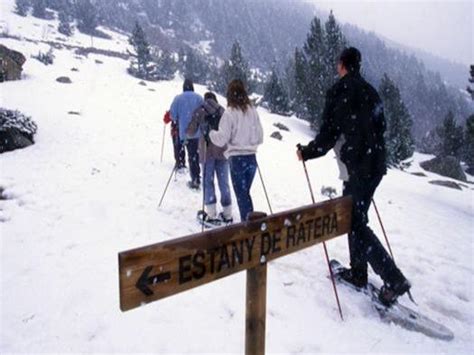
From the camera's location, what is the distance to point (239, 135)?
5.01 m

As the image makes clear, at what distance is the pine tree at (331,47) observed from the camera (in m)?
30.6

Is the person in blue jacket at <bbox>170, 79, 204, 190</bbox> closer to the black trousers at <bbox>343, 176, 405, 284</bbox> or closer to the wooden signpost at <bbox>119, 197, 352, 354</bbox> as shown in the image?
the black trousers at <bbox>343, 176, 405, 284</bbox>

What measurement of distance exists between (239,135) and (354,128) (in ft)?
5.47

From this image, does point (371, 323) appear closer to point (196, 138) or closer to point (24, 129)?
point (196, 138)

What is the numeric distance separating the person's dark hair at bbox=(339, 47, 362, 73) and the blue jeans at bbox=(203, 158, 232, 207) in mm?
2597

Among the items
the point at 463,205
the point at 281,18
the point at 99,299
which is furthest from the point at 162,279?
the point at 281,18

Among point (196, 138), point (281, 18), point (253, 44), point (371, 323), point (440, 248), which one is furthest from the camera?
point (281, 18)

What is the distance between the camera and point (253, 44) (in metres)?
134

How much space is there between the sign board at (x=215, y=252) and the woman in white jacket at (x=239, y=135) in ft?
8.19

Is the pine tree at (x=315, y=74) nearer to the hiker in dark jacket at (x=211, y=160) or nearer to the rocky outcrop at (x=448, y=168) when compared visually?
the rocky outcrop at (x=448, y=168)

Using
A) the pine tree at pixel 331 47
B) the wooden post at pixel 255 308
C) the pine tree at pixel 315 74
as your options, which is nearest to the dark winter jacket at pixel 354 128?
→ the wooden post at pixel 255 308

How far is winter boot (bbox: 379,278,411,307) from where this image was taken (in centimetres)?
381

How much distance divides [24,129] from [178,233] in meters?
6.07

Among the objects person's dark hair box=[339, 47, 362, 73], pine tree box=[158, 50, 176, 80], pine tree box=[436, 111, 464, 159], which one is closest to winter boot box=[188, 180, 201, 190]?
person's dark hair box=[339, 47, 362, 73]
